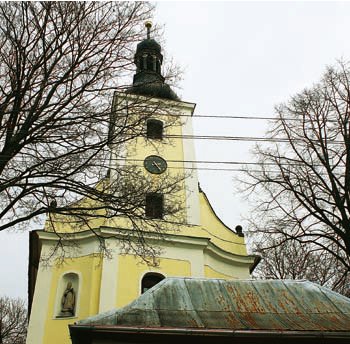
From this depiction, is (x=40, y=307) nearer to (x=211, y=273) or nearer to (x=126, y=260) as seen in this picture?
(x=126, y=260)

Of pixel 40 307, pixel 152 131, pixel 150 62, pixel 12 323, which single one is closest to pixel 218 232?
pixel 40 307

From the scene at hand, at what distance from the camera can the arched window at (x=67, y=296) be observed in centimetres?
1492

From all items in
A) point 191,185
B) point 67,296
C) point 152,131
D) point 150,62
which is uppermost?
point 150,62

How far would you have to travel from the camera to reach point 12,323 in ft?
104

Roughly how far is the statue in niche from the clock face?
5.48 meters

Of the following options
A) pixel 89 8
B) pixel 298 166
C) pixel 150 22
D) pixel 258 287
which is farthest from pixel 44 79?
pixel 298 166

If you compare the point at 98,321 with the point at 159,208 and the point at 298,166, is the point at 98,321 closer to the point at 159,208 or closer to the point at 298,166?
the point at 159,208

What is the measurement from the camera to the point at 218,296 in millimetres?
9305

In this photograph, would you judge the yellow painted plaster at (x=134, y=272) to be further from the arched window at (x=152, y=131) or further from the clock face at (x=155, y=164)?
the arched window at (x=152, y=131)

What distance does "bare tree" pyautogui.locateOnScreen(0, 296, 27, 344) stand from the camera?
30016 mm

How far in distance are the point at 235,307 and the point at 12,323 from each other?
26838 mm

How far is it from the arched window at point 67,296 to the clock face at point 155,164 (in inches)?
199

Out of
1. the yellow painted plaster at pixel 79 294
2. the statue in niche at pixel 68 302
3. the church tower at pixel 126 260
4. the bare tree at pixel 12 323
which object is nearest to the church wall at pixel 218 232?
the church tower at pixel 126 260

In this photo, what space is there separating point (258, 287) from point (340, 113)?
5631mm
